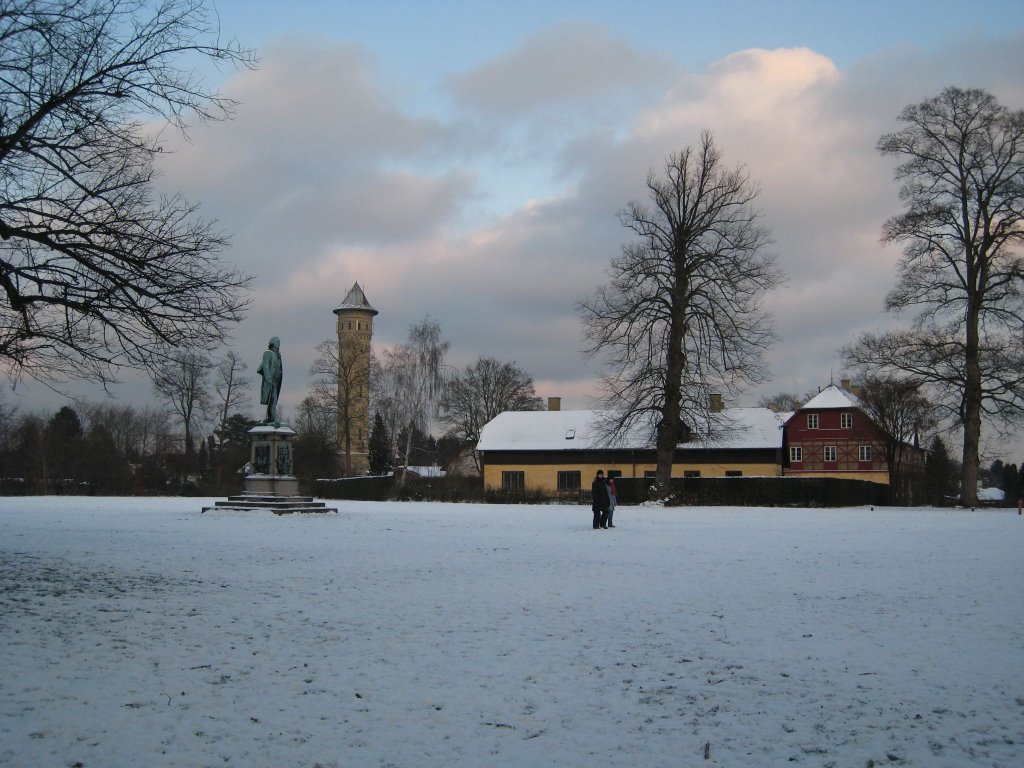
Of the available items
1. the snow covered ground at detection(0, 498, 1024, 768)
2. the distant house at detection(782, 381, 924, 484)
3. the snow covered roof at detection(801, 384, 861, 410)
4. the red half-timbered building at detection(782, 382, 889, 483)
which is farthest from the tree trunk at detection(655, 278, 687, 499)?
the snow covered roof at detection(801, 384, 861, 410)

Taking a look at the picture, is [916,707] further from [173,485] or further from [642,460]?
[173,485]

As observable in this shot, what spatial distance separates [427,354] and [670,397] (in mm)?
30667

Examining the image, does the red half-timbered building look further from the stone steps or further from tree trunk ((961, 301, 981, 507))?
the stone steps

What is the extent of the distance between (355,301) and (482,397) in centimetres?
1617

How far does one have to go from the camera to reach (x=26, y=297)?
10.2m

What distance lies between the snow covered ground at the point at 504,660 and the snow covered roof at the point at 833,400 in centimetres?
4539

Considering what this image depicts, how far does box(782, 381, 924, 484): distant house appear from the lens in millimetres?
58062

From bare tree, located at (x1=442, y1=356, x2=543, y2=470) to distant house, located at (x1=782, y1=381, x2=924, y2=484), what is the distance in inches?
965

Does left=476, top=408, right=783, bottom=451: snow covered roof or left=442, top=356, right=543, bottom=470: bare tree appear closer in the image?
left=476, top=408, right=783, bottom=451: snow covered roof

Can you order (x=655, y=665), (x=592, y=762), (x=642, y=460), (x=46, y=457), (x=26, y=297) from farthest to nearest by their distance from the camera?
(x=46, y=457), (x=642, y=460), (x=26, y=297), (x=655, y=665), (x=592, y=762)

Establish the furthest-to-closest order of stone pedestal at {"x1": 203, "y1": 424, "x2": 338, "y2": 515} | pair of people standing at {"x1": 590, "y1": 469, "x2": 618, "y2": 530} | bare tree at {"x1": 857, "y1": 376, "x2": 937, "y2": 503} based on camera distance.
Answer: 1. bare tree at {"x1": 857, "y1": 376, "x2": 937, "y2": 503}
2. stone pedestal at {"x1": 203, "y1": 424, "x2": 338, "y2": 515}
3. pair of people standing at {"x1": 590, "y1": 469, "x2": 618, "y2": 530}

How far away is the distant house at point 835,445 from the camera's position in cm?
5806

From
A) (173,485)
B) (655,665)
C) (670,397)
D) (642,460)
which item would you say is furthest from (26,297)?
(173,485)

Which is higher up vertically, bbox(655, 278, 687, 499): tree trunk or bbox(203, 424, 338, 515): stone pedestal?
bbox(655, 278, 687, 499): tree trunk
